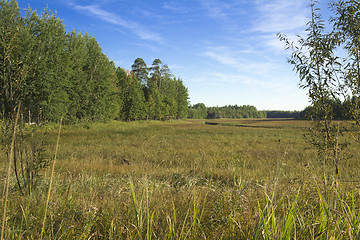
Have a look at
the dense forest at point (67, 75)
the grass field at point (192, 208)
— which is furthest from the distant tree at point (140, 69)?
the grass field at point (192, 208)

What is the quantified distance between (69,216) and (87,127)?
28686 mm

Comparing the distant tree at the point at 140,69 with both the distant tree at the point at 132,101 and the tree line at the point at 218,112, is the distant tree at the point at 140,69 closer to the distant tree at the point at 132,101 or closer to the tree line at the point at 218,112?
the distant tree at the point at 132,101

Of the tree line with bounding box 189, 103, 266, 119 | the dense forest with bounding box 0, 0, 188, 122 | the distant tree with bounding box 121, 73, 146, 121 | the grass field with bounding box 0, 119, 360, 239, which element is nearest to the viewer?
the grass field with bounding box 0, 119, 360, 239

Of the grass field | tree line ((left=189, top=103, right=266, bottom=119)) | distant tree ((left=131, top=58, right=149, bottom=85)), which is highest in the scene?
distant tree ((left=131, top=58, right=149, bottom=85))

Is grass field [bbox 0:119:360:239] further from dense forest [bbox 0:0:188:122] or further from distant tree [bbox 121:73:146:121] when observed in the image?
distant tree [bbox 121:73:146:121]

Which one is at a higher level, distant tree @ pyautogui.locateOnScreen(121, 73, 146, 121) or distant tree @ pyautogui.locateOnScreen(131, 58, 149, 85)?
distant tree @ pyautogui.locateOnScreen(131, 58, 149, 85)

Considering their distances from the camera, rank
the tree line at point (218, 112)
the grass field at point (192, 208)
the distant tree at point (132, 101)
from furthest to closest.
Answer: the tree line at point (218, 112)
the distant tree at point (132, 101)
the grass field at point (192, 208)

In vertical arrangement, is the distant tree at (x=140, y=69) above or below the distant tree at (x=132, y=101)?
above

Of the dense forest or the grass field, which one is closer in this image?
the grass field

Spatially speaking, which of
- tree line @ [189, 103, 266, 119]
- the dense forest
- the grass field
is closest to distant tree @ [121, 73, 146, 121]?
the dense forest

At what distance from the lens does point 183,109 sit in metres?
73.5

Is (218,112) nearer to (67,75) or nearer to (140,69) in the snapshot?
(140,69)

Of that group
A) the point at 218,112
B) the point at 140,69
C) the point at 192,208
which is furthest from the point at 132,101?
the point at 218,112

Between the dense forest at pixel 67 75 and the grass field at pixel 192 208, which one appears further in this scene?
the dense forest at pixel 67 75
